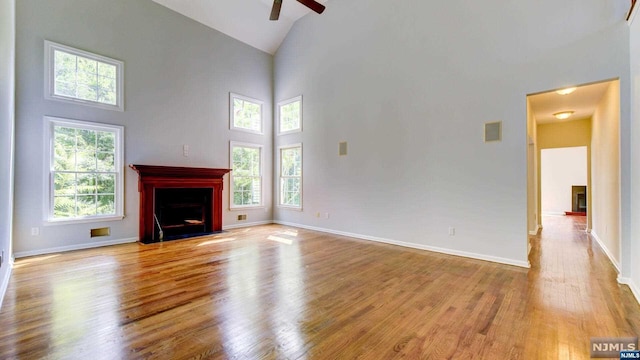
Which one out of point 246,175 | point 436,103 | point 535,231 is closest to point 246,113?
point 246,175

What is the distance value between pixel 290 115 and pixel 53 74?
450cm

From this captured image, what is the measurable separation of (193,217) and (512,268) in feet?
19.8

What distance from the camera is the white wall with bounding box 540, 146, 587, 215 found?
33.7ft

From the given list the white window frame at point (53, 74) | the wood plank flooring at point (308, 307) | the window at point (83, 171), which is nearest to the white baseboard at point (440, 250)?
the wood plank flooring at point (308, 307)

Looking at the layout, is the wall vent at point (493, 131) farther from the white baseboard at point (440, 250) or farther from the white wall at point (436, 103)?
the white baseboard at point (440, 250)

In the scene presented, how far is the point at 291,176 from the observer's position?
23.8ft

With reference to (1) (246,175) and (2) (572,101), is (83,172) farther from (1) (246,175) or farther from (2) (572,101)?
(2) (572,101)

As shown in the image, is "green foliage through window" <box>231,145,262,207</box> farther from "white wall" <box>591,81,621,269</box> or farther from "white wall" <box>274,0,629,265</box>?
"white wall" <box>591,81,621,269</box>

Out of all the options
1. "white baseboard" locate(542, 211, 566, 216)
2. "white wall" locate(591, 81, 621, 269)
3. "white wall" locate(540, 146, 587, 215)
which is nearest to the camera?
"white wall" locate(591, 81, 621, 269)

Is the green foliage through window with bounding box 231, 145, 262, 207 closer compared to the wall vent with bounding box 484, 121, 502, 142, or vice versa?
the wall vent with bounding box 484, 121, 502, 142

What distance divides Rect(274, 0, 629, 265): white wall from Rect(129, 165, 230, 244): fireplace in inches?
85.4

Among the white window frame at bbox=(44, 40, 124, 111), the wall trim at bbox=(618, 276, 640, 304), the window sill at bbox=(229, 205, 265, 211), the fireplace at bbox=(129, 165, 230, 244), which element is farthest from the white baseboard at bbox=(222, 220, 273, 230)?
the wall trim at bbox=(618, 276, 640, 304)

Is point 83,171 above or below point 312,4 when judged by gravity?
below

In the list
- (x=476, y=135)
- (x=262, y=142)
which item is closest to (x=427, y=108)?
(x=476, y=135)
